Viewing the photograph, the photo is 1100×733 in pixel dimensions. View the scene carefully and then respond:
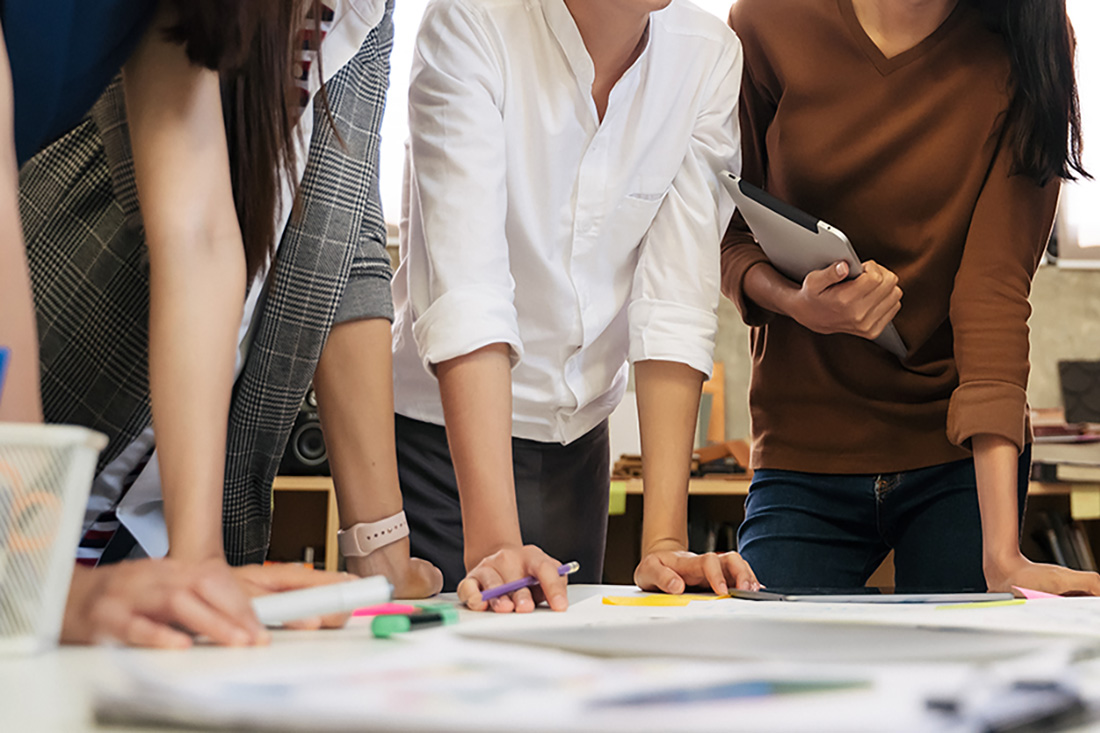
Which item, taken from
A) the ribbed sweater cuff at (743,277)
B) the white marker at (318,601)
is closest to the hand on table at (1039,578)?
the ribbed sweater cuff at (743,277)

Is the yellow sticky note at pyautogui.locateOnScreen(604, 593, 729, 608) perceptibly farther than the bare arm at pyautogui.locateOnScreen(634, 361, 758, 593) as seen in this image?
No

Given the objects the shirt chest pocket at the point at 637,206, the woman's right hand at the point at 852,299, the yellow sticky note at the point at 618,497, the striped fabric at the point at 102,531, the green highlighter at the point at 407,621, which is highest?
the shirt chest pocket at the point at 637,206

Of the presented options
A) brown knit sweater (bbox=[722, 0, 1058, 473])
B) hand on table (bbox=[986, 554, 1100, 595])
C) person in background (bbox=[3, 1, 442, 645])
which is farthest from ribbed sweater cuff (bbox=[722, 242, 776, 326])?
person in background (bbox=[3, 1, 442, 645])

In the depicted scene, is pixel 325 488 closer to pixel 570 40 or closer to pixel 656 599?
pixel 570 40

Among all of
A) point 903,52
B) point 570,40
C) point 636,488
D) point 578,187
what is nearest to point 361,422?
point 578,187

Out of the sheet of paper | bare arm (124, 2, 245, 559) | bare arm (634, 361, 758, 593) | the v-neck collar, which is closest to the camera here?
the sheet of paper

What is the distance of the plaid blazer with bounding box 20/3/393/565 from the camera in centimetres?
80

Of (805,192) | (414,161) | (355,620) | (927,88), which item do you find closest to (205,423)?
(355,620)

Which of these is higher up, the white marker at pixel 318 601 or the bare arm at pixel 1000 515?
the bare arm at pixel 1000 515

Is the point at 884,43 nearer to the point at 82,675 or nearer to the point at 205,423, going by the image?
the point at 205,423

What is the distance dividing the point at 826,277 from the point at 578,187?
28 centimetres

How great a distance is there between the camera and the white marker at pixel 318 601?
0.48 meters

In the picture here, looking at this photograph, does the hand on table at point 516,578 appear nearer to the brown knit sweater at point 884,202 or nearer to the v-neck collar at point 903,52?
the brown knit sweater at point 884,202

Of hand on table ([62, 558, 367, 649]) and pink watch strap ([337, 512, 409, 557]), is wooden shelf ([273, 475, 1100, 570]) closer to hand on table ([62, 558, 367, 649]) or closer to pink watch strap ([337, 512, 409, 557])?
pink watch strap ([337, 512, 409, 557])
